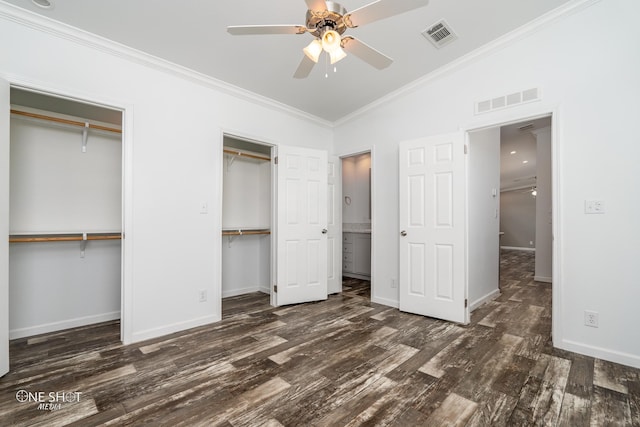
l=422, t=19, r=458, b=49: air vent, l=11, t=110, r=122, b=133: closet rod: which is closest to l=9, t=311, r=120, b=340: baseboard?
l=11, t=110, r=122, b=133: closet rod

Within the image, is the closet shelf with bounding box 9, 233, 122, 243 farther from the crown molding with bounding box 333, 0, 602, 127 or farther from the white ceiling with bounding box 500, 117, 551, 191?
the white ceiling with bounding box 500, 117, 551, 191

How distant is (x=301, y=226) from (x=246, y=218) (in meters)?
1.07

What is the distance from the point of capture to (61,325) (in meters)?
2.98

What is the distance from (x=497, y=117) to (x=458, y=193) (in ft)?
2.79

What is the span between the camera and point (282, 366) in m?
2.21

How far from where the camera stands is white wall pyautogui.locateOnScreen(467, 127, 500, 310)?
3.65 metres

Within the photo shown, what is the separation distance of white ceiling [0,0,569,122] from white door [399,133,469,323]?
0.95 metres

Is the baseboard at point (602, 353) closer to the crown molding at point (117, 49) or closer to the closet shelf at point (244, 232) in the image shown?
the closet shelf at point (244, 232)

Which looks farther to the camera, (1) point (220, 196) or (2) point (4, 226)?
(1) point (220, 196)

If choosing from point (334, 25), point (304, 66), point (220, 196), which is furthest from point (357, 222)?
point (334, 25)

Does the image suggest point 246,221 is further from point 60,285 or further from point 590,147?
point 590,147

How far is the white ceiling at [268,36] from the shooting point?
2.22 meters

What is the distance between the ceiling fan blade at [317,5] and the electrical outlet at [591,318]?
10.2 feet

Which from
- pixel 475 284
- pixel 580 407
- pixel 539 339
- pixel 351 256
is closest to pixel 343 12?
pixel 580 407
